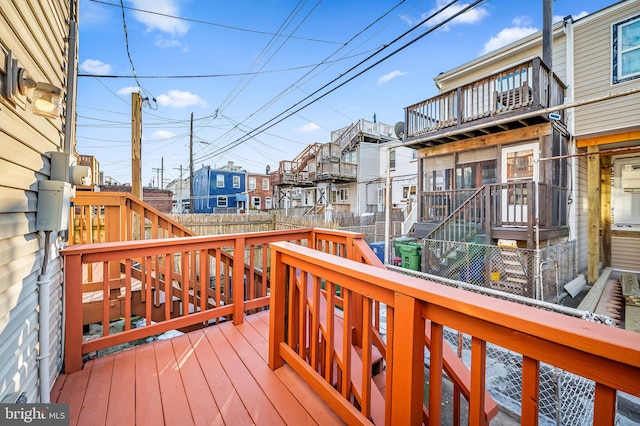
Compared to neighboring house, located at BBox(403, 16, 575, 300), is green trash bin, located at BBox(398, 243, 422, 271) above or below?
below

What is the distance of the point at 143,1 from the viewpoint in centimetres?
516

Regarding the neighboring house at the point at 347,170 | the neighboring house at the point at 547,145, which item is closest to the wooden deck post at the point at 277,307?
the neighboring house at the point at 547,145

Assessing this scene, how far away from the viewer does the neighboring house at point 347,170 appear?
54.0 feet

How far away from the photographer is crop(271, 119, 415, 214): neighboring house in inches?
648

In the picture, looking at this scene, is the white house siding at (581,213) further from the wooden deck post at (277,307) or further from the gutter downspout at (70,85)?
the gutter downspout at (70,85)

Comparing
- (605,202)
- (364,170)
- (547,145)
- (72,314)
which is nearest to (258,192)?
(364,170)

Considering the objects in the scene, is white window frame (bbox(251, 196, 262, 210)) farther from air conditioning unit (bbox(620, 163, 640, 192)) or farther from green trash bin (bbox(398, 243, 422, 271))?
air conditioning unit (bbox(620, 163, 640, 192))

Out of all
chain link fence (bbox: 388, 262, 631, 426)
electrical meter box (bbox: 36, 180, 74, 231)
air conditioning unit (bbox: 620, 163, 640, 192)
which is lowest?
chain link fence (bbox: 388, 262, 631, 426)

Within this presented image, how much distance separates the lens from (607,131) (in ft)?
21.0

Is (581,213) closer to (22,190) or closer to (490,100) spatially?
(490,100)

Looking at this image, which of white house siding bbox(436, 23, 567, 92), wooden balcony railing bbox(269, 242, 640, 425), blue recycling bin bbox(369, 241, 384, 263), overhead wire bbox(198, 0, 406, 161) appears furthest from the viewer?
blue recycling bin bbox(369, 241, 384, 263)

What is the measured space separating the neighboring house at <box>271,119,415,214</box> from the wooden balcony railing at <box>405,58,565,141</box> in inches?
324

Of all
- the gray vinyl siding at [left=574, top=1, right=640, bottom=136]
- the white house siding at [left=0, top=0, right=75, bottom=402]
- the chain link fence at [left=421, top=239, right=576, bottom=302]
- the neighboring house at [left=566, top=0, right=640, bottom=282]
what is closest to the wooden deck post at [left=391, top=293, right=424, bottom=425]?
the white house siding at [left=0, top=0, right=75, bottom=402]

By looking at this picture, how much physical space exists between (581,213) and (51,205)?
1049 cm
